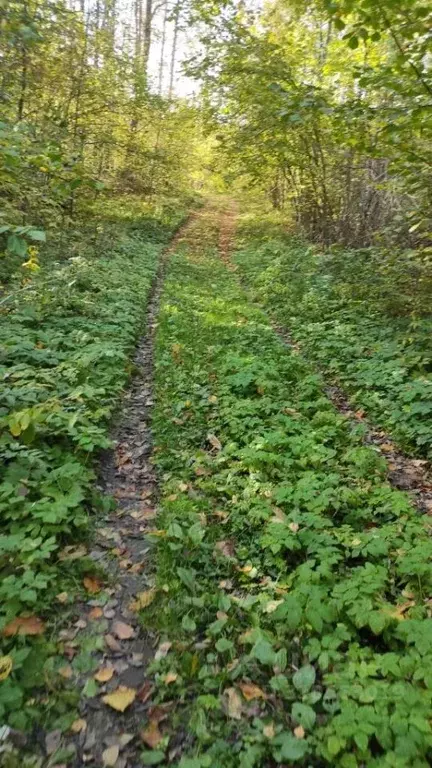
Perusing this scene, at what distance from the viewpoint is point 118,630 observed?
3502 mm

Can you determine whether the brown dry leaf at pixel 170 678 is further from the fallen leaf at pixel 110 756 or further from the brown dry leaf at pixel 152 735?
the fallen leaf at pixel 110 756

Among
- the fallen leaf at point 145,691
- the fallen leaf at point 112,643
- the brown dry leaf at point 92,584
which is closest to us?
the fallen leaf at point 145,691

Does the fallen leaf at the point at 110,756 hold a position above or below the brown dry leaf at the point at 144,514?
above

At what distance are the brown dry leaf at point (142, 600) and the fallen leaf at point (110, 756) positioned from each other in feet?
3.13

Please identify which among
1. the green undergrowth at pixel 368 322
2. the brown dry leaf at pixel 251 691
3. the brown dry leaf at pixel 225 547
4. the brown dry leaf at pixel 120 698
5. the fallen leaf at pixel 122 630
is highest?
the green undergrowth at pixel 368 322

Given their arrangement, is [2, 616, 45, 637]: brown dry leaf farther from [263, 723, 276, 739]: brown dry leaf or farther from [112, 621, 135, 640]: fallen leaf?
[263, 723, 276, 739]: brown dry leaf

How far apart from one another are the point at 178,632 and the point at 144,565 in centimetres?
77

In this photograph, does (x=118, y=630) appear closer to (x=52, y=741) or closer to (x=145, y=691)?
(x=145, y=691)

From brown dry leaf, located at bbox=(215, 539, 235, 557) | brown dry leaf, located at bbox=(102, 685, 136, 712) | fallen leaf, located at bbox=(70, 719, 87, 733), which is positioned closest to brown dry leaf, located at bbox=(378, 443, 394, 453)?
brown dry leaf, located at bbox=(215, 539, 235, 557)

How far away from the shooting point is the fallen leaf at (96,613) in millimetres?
3583

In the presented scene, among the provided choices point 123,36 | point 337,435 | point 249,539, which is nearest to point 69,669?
point 249,539

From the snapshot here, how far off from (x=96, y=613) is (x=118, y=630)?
0.22m

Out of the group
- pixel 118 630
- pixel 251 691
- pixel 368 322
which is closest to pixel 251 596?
pixel 251 691

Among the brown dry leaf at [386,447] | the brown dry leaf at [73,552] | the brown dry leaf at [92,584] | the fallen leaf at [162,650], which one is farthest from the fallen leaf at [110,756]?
the brown dry leaf at [386,447]
